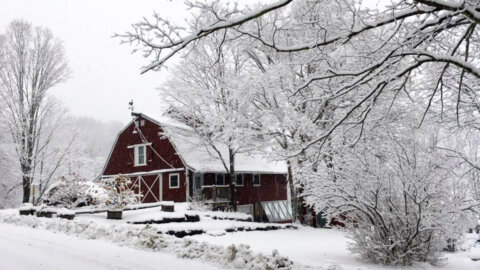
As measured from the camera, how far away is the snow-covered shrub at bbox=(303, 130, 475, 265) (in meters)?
8.19

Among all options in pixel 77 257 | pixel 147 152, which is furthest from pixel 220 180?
pixel 77 257

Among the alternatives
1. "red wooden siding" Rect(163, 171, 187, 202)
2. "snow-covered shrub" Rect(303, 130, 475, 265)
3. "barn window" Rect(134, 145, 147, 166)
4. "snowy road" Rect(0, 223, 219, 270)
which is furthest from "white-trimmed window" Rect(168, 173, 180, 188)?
"snow-covered shrub" Rect(303, 130, 475, 265)

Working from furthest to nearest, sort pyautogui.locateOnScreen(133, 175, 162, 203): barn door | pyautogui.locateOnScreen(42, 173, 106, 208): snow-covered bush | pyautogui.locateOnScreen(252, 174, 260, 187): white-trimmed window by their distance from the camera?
pyautogui.locateOnScreen(252, 174, 260, 187): white-trimmed window, pyautogui.locateOnScreen(133, 175, 162, 203): barn door, pyautogui.locateOnScreen(42, 173, 106, 208): snow-covered bush

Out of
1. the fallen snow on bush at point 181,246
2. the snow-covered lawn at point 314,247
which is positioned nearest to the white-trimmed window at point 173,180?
the snow-covered lawn at point 314,247

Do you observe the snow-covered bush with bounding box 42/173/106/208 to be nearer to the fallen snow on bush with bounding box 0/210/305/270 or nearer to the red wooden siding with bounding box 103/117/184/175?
the red wooden siding with bounding box 103/117/184/175

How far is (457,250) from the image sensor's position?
12.3 meters

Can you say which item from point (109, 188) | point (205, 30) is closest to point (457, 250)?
point (205, 30)

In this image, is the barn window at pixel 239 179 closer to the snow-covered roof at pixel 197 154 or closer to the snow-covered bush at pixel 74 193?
the snow-covered roof at pixel 197 154

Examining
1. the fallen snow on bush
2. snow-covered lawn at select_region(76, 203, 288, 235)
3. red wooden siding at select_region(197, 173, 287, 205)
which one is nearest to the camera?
the fallen snow on bush

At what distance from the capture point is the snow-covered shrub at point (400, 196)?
26.9ft

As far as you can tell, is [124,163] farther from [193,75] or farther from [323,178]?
[323,178]

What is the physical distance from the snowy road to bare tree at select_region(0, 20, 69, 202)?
1913cm

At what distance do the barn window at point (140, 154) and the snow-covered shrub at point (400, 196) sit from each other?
2262 cm

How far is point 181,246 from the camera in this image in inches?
336
